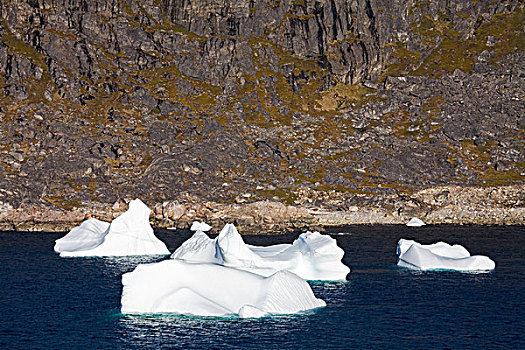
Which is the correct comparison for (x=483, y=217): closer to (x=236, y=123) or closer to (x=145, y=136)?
(x=236, y=123)

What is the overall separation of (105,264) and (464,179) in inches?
4614

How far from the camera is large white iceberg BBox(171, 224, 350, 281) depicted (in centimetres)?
7112

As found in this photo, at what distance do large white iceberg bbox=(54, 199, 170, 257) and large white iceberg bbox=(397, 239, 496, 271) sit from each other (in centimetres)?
3798

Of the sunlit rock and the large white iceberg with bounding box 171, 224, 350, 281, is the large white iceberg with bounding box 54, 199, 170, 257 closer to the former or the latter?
the large white iceberg with bounding box 171, 224, 350, 281

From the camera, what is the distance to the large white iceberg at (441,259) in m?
81.2

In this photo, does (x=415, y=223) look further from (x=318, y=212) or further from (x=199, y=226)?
(x=199, y=226)

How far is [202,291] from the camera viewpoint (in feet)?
175

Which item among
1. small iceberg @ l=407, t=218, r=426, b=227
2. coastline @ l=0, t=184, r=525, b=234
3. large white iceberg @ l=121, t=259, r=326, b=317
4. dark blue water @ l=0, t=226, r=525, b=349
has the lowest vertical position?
small iceberg @ l=407, t=218, r=426, b=227

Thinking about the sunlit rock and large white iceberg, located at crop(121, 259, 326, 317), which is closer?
large white iceberg, located at crop(121, 259, 326, 317)

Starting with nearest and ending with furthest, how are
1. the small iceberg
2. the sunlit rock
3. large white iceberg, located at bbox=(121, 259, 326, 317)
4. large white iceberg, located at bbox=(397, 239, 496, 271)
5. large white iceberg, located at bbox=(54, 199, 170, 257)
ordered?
large white iceberg, located at bbox=(121, 259, 326, 317)
large white iceberg, located at bbox=(397, 239, 496, 271)
large white iceberg, located at bbox=(54, 199, 170, 257)
the sunlit rock
the small iceberg

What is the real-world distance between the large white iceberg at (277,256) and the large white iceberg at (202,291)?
1344 cm

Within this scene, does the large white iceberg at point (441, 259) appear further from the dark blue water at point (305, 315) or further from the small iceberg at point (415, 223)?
the small iceberg at point (415, 223)

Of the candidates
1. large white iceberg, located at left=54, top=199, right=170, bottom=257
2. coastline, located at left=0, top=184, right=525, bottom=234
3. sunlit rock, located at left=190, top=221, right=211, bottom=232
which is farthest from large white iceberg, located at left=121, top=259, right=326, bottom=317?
sunlit rock, located at left=190, top=221, right=211, bottom=232

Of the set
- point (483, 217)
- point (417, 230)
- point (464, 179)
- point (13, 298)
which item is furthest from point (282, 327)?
point (464, 179)
